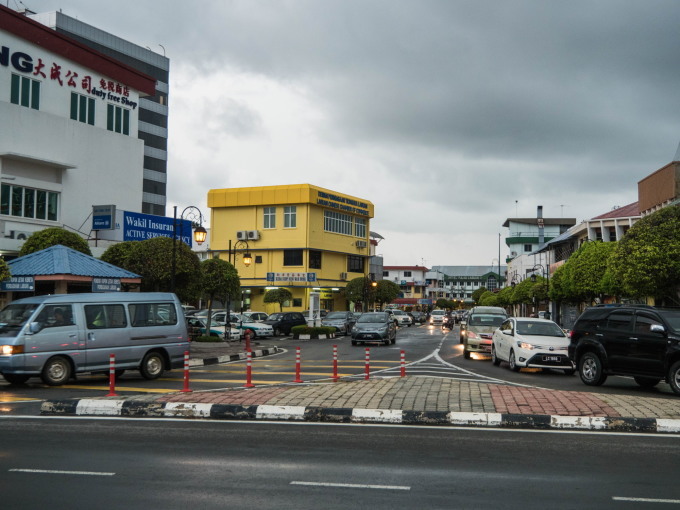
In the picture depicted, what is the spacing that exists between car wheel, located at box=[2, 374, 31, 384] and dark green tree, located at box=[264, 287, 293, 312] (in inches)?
1926

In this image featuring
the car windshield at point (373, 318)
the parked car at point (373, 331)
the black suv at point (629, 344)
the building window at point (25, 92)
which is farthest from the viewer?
the car windshield at point (373, 318)

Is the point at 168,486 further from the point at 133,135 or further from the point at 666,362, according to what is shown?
the point at 133,135

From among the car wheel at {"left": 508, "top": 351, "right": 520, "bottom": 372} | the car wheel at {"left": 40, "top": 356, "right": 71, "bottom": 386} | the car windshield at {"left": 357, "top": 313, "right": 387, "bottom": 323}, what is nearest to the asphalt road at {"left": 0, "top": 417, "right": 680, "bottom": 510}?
the car wheel at {"left": 40, "top": 356, "right": 71, "bottom": 386}

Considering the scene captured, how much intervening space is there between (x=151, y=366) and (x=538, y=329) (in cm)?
1126

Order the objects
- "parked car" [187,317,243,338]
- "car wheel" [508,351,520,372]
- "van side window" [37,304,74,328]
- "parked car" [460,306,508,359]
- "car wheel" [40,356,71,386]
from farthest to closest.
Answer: "parked car" [187,317,243,338]
"parked car" [460,306,508,359]
"car wheel" [508,351,520,372]
"van side window" [37,304,74,328]
"car wheel" [40,356,71,386]

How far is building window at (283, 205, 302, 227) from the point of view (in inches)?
2731

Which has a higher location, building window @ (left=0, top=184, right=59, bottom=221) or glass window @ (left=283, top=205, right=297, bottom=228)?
glass window @ (left=283, top=205, right=297, bottom=228)

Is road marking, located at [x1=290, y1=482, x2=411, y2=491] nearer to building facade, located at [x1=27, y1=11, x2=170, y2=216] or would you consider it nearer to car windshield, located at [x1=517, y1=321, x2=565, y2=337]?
car windshield, located at [x1=517, y1=321, x2=565, y2=337]

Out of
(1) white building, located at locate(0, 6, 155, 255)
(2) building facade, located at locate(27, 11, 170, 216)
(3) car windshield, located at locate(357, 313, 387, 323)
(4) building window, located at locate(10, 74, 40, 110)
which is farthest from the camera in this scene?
(2) building facade, located at locate(27, 11, 170, 216)

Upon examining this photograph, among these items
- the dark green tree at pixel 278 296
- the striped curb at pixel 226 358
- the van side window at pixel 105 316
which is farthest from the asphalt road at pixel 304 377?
the dark green tree at pixel 278 296

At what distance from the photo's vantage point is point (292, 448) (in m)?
8.34

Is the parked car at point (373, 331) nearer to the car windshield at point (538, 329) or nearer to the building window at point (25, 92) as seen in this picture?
the car windshield at point (538, 329)

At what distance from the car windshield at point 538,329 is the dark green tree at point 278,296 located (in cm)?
4603

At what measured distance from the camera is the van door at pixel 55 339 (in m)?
14.8
